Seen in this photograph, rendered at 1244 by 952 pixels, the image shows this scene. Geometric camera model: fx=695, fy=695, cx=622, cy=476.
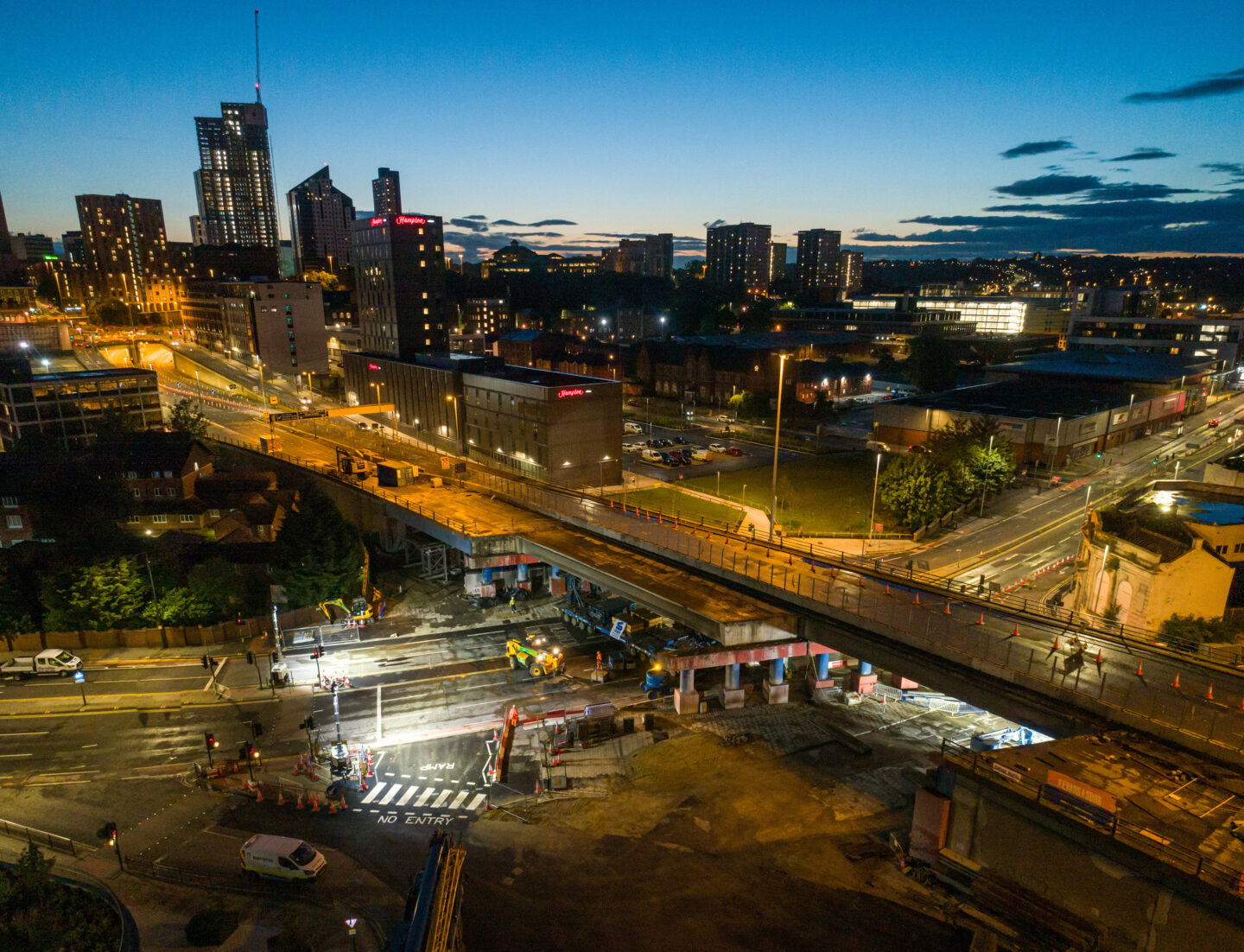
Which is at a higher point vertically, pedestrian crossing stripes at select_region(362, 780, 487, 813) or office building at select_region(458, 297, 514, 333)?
office building at select_region(458, 297, 514, 333)

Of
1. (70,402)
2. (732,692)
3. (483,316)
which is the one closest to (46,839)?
(732,692)

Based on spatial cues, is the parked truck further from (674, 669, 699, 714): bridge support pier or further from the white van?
(674, 669, 699, 714): bridge support pier

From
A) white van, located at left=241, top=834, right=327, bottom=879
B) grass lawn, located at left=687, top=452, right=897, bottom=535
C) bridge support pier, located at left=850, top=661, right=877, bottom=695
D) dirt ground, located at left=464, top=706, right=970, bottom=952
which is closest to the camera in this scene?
dirt ground, located at left=464, top=706, right=970, bottom=952

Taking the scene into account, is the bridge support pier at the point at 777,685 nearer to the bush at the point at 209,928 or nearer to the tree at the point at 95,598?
the bush at the point at 209,928

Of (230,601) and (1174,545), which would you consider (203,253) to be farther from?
(1174,545)

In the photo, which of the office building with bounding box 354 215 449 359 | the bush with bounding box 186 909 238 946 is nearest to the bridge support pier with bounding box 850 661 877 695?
the bush with bounding box 186 909 238 946

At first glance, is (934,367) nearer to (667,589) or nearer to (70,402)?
(667,589)
